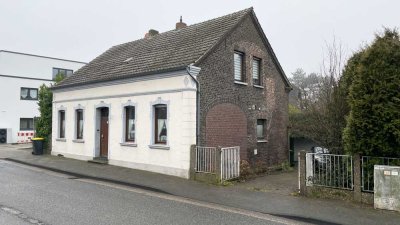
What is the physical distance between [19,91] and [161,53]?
2326 cm

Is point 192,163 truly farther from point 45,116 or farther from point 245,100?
point 45,116

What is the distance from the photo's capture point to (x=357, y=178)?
358 inches

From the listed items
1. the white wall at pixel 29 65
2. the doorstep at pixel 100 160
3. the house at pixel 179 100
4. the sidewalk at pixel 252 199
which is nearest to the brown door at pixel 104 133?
the house at pixel 179 100

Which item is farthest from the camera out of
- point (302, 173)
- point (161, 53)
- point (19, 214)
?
point (161, 53)

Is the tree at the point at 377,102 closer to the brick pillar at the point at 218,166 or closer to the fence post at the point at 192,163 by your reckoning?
the brick pillar at the point at 218,166

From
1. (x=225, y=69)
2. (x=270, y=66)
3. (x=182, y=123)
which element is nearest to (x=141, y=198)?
(x=182, y=123)

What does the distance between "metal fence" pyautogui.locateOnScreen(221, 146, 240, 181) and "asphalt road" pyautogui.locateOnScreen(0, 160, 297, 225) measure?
2.64m

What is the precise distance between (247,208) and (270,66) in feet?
35.4

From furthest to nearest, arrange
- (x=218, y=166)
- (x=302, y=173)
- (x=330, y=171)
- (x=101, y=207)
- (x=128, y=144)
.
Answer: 1. (x=128, y=144)
2. (x=218, y=166)
3. (x=302, y=173)
4. (x=330, y=171)
5. (x=101, y=207)

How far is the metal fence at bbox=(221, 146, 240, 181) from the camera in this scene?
40.0ft

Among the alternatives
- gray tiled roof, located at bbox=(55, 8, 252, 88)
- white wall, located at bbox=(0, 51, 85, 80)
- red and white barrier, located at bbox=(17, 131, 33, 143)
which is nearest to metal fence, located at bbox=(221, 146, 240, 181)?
gray tiled roof, located at bbox=(55, 8, 252, 88)

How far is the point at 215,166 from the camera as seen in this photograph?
1208 centimetres

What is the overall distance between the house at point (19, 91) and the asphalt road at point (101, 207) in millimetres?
23555

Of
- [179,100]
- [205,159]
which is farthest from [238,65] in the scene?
[205,159]
